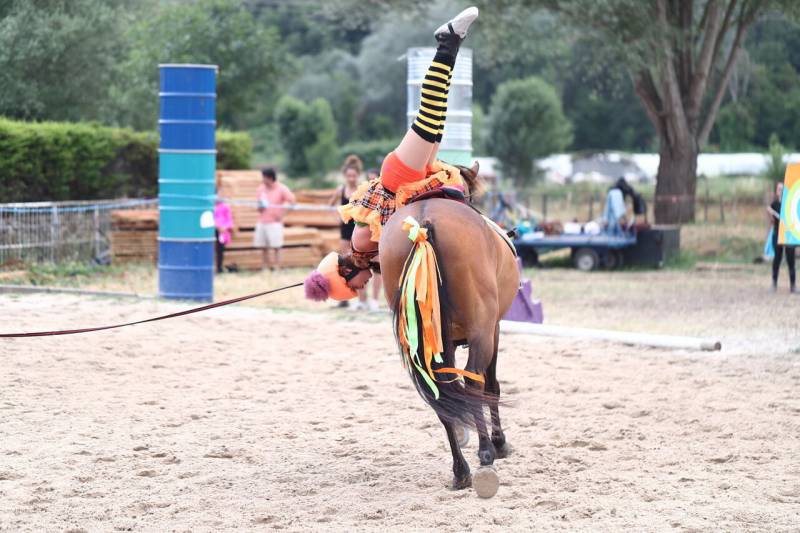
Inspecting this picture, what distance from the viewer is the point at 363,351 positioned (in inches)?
383

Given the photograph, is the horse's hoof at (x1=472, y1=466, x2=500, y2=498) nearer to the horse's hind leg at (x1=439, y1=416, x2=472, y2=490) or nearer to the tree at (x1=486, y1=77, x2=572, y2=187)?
the horse's hind leg at (x1=439, y1=416, x2=472, y2=490)

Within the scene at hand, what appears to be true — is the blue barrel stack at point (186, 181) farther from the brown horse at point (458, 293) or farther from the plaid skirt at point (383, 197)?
the brown horse at point (458, 293)

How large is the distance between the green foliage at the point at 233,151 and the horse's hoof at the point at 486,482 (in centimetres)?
1671

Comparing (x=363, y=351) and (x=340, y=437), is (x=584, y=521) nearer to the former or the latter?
(x=340, y=437)

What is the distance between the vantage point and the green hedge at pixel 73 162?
54.0ft

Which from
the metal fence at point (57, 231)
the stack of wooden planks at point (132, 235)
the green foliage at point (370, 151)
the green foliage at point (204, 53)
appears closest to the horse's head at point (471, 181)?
the metal fence at point (57, 231)

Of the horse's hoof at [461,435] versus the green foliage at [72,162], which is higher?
the green foliage at [72,162]

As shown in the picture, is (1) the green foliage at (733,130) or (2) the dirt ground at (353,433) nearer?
(2) the dirt ground at (353,433)

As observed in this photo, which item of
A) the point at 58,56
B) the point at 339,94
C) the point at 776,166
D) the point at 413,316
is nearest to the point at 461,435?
the point at 413,316

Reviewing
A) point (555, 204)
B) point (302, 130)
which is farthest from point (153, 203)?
point (302, 130)

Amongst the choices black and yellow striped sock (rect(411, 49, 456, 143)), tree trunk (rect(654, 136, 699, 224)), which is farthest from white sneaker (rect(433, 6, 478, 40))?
tree trunk (rect(654, 136, 699, 224))

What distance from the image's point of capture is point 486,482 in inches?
203

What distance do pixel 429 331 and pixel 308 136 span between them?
132ft

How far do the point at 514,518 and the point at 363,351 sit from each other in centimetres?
494
